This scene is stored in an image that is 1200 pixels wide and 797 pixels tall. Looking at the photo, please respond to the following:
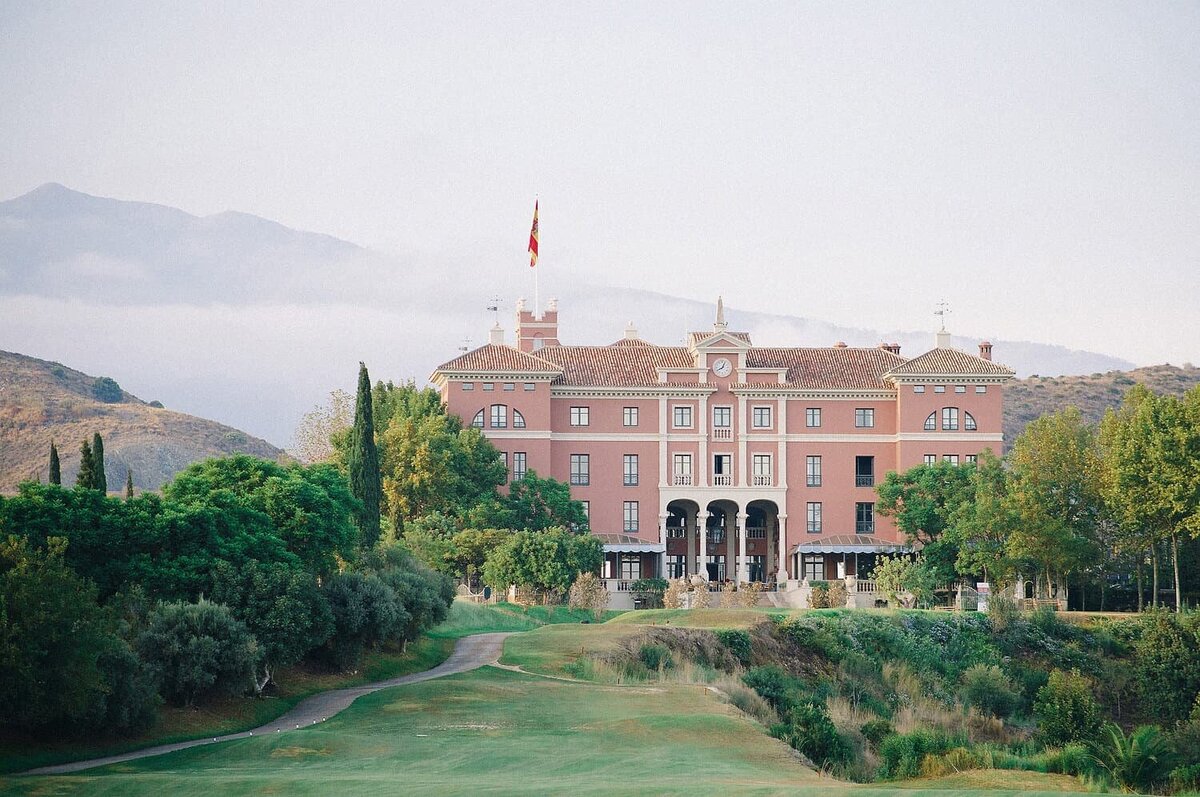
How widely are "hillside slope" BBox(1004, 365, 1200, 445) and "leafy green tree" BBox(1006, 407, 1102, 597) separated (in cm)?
4983

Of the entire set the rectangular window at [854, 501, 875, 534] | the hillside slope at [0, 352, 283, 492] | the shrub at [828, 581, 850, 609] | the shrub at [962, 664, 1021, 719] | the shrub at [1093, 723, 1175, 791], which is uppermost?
the hillside slope at [0, 352, 283, 492]

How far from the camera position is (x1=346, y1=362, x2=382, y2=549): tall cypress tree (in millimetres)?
50969

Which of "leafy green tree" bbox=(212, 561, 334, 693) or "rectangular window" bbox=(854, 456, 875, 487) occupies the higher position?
"rectangular window" bbox=(854, 456, 875, 487)

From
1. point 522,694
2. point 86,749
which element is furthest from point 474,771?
point 522,694

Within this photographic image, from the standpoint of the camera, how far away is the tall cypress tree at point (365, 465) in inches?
2007

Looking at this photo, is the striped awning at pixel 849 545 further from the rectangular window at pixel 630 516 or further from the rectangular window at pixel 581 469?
the rectangular window at pixel 581 469

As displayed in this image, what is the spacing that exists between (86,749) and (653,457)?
47482 mm

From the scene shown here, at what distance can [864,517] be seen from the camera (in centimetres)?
7250

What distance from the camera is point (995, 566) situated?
195 feet

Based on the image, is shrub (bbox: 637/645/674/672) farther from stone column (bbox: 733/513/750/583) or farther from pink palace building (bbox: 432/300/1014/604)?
stone column (bbox: 733/513/750/583)

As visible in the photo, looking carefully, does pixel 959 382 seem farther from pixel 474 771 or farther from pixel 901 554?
pixel 474 771

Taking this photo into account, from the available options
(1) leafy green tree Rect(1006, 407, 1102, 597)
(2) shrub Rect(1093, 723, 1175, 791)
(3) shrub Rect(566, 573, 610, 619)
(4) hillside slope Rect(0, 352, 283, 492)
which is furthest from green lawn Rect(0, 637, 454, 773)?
(4) hillside slope Rect(0, 352, 283, 492)

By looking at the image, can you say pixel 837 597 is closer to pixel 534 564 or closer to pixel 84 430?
pixel 534 564

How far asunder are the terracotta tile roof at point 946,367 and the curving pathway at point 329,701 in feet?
→ 99.9
